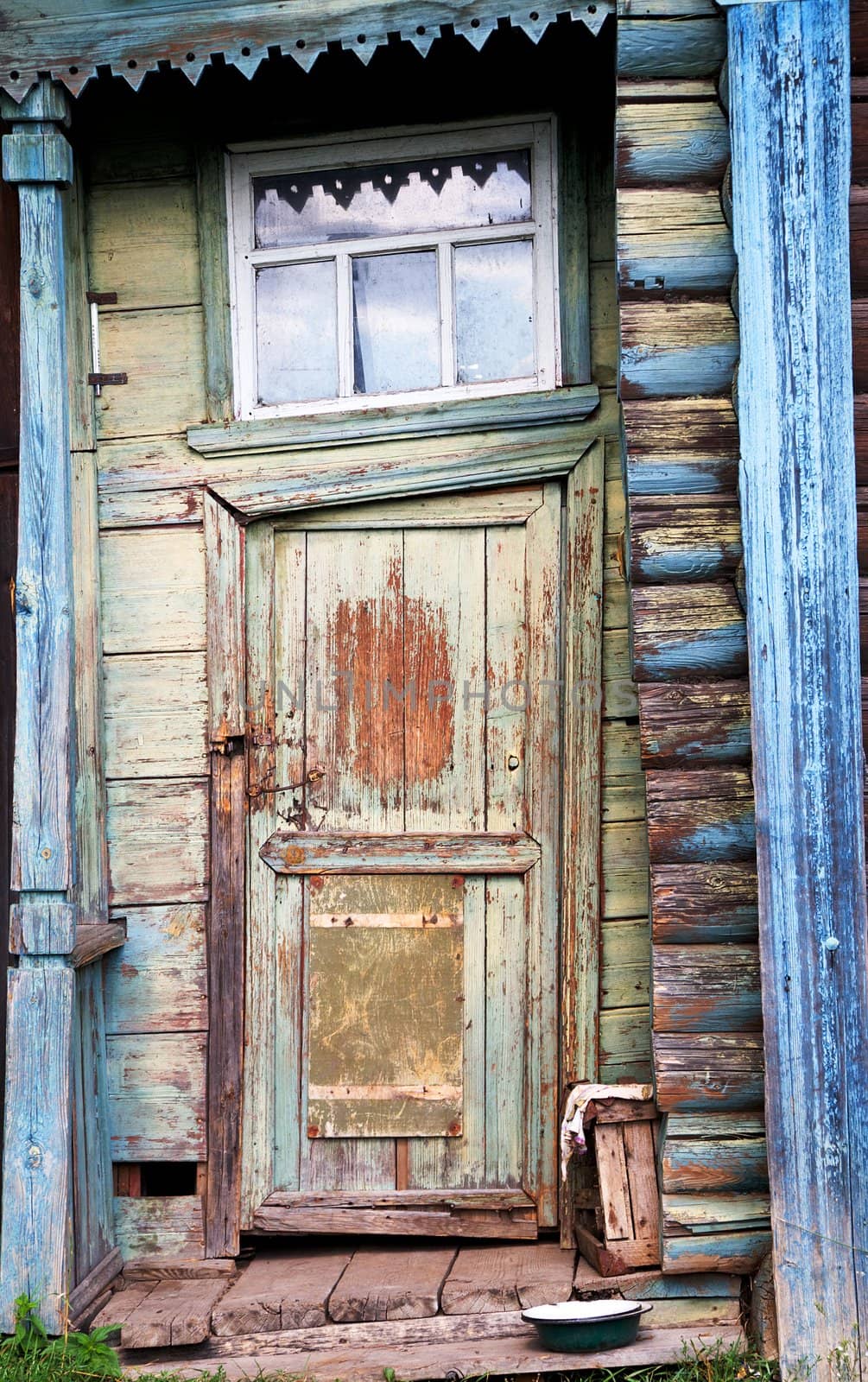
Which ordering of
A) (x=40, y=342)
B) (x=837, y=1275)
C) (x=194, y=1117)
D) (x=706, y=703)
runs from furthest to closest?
(x=194, y=1117) → (x=40, y=342) → (x=706, y=703) → (x=837, y=1275)

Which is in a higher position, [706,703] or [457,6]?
[457,6]

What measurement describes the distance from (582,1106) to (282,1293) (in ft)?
3.34

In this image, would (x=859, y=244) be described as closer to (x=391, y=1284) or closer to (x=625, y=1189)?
(x=625, y=1189)

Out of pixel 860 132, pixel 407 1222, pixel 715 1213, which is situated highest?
pixel 860 132

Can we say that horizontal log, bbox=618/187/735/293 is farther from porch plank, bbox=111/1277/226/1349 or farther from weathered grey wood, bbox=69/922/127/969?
porch plank, bbox=111/1277/226/1349

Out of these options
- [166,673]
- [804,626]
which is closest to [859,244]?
[804,626]

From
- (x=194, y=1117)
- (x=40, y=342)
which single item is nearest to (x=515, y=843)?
(x=194, y=1117)

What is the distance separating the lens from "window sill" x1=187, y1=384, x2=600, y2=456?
3.69 m

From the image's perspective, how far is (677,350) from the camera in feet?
10.7

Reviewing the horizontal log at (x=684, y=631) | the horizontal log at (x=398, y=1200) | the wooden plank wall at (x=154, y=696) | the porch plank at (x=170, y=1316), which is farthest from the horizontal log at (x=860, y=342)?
the porch plank at (x=170, y=1316)

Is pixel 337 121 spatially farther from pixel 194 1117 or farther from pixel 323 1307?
pixel 323 1307

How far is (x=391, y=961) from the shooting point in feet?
12.4

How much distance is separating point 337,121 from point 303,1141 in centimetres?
326

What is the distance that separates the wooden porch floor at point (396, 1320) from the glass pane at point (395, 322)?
2.70 metres
